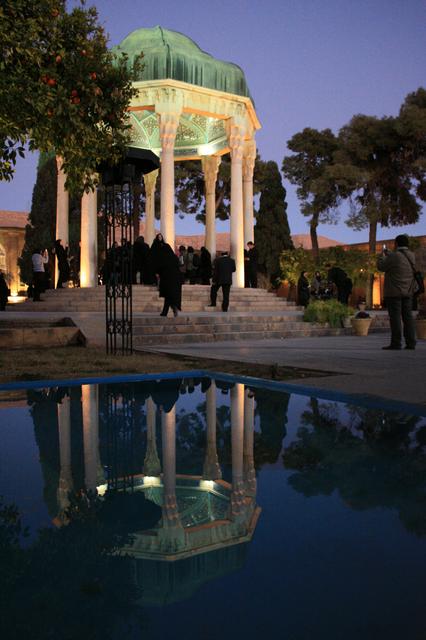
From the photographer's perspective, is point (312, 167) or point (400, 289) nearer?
point (400, 289)

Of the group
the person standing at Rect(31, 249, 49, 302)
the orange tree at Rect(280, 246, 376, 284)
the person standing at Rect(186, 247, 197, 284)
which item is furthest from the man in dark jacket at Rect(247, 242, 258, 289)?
the person standing at Rect(31, 249, 49, 302)

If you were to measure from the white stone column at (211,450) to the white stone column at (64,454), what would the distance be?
2.37 feet

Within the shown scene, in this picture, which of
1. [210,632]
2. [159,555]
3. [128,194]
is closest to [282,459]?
[159,555]

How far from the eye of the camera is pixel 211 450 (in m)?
3.60

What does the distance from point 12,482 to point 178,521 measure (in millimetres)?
Answer: 1020

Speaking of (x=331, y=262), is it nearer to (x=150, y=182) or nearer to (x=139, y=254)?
(x=150, y=182)

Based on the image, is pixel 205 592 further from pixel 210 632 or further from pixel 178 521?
pixel 178 521

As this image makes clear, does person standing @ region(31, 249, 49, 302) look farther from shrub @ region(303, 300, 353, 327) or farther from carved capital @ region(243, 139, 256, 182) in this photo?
carved capital @ region(243, 139, 256, 182)

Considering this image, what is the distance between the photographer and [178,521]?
242 centimetres

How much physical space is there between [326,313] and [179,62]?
375 inches

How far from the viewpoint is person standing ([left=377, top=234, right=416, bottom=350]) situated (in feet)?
31.5

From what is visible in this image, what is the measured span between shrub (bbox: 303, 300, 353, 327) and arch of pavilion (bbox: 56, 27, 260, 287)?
18.1 feet

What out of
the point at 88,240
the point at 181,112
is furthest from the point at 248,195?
the point at 88,240

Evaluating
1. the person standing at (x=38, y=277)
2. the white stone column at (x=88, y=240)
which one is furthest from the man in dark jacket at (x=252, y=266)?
the person standing at (x=38, y=277)
